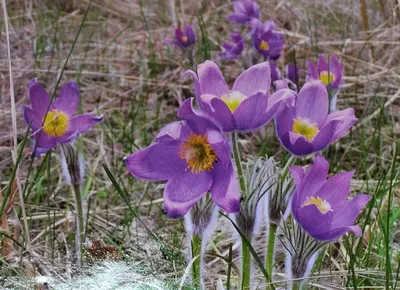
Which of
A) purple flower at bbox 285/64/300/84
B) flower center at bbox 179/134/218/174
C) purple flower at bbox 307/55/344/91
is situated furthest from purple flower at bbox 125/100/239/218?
purple flower at bbox 285/64/300/84

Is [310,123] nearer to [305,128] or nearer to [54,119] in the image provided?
[305,128]

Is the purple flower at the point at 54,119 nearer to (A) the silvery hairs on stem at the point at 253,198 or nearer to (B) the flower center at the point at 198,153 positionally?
(B) the flower center at the point at 198,153

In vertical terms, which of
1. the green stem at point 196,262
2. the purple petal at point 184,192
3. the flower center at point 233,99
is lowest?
the green stem at point 196,262

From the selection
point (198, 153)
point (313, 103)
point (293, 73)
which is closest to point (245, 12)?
point (293, 73)

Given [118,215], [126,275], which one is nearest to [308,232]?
[126,275]

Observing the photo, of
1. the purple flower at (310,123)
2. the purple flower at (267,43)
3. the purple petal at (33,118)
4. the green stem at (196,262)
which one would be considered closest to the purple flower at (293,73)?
the purple flower at (267,43)
